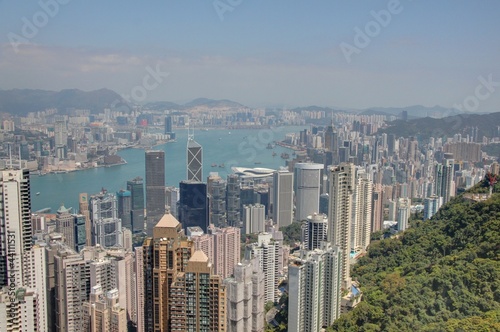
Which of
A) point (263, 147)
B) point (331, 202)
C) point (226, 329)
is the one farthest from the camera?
point (263, 147)

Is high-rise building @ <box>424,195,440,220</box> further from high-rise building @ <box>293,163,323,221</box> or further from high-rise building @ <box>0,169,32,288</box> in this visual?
high-rise building @ <box>0,169,32,288</box>

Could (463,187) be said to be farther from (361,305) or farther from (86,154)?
(86,154)

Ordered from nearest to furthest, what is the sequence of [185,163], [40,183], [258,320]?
1. [258,320]
2. [40,183]
3. [185,163]

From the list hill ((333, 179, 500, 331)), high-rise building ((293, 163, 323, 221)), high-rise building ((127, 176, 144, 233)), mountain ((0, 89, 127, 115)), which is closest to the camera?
hill ((333, 179, 500, 331))

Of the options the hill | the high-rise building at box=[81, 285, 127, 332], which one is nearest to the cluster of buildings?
the high-rise building at box=[81, 285, 127, 332]

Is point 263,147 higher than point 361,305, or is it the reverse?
point 263,147

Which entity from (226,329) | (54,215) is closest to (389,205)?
(54,215)
